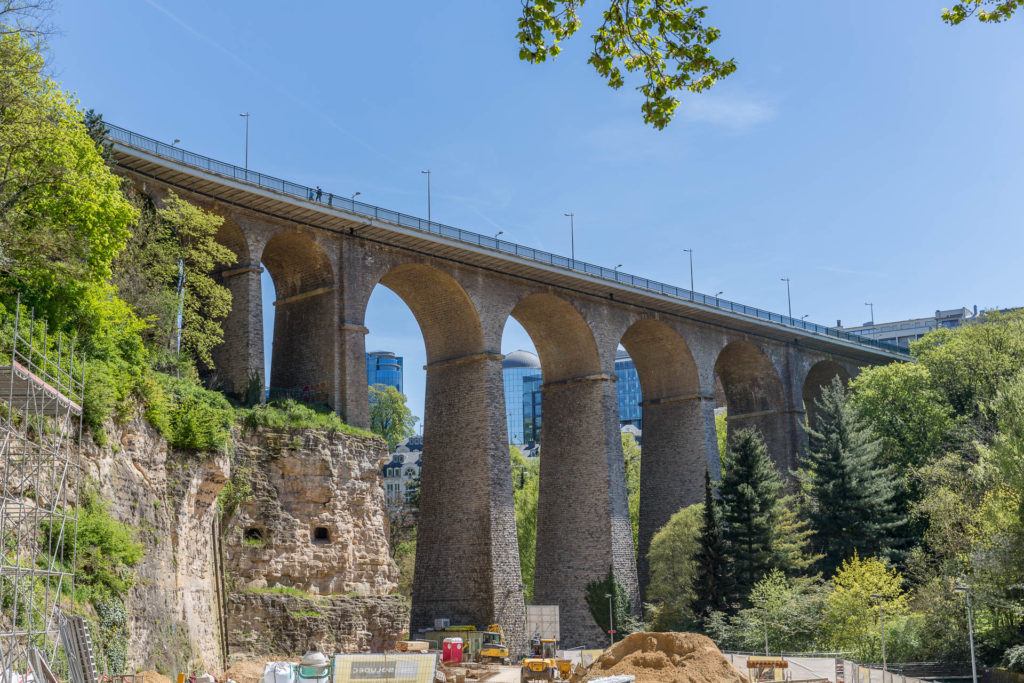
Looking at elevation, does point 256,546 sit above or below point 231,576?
above

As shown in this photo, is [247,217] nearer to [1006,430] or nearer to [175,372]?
[175,372]

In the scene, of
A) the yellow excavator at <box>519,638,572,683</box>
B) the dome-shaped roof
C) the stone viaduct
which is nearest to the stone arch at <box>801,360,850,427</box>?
the stone viaduct

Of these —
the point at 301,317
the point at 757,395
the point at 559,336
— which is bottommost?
the point at 757,395

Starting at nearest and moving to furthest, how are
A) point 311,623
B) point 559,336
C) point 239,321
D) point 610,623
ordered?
point 311,623, point 239,321, point 610,623, point 559,336

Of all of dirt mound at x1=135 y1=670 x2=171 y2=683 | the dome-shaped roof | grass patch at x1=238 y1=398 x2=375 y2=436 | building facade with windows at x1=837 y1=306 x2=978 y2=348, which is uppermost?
the dome-shaped roof

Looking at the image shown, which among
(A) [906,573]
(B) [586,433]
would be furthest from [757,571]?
(B) [586,433]

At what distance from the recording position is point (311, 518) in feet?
112

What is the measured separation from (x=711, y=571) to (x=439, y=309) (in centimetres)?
1478

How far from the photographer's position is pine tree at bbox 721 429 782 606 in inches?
1615

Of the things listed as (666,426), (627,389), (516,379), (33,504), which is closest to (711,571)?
(666,426)

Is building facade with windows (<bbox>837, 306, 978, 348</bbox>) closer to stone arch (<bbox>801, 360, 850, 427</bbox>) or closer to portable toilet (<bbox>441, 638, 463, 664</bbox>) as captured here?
stone arch (<bbox>801, 360, 850, 427</bbox>)

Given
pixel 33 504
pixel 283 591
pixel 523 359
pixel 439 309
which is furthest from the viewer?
pixel 523 359

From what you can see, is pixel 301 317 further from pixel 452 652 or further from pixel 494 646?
pixel 494 646

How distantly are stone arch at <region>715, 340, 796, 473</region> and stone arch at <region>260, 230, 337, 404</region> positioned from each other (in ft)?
80.7
